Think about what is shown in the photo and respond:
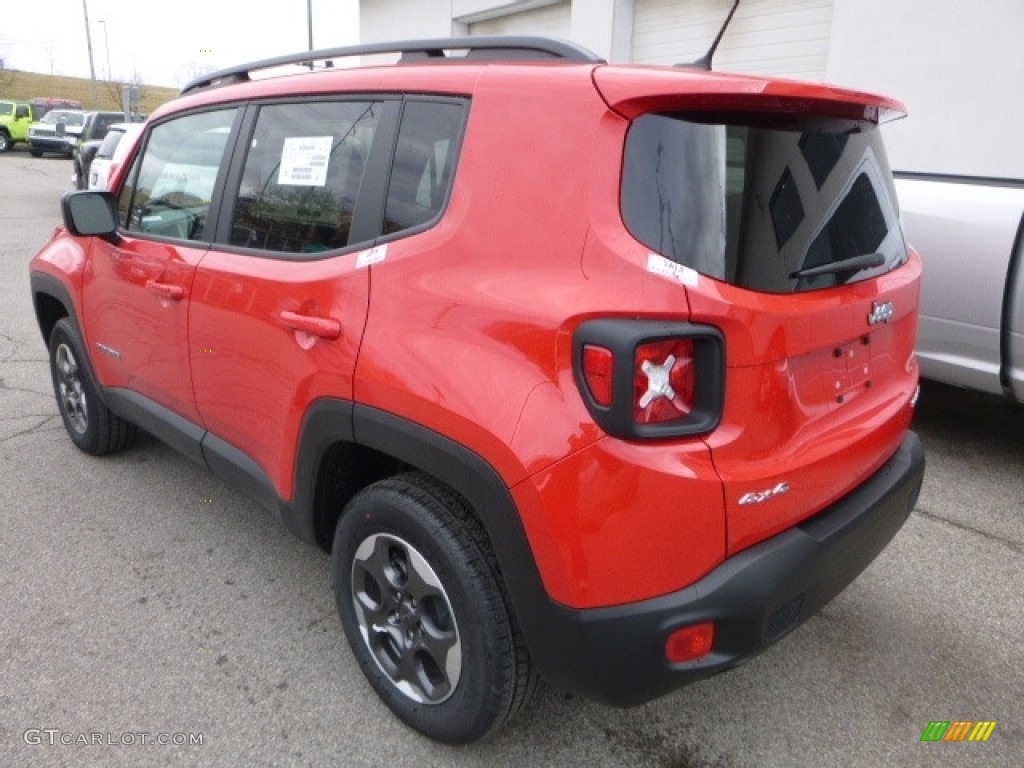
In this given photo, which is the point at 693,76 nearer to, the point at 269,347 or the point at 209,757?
the point at 269,347

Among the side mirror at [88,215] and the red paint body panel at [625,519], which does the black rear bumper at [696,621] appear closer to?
the red paint body panel at [625,519]

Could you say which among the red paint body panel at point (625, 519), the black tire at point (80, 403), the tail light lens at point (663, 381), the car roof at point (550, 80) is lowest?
the black tire at point (80, 403)

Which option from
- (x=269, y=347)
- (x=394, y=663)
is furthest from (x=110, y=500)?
(x=394, y=663)

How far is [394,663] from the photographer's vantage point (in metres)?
2.28

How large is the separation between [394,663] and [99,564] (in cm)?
152

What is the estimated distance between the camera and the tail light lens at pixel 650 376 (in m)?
1.58

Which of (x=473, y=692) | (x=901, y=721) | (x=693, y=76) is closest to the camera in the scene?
(x=693, y=76)

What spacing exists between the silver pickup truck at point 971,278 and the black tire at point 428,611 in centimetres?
322

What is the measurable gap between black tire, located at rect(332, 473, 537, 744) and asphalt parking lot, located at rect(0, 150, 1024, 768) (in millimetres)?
187

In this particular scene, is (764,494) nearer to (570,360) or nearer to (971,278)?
(570,360)

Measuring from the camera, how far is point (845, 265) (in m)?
1.94
